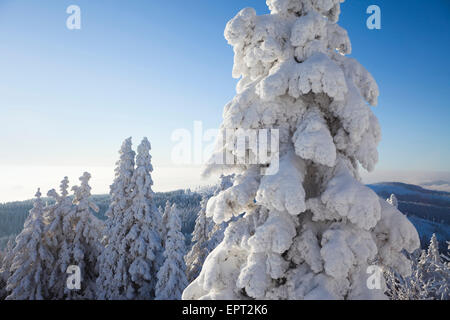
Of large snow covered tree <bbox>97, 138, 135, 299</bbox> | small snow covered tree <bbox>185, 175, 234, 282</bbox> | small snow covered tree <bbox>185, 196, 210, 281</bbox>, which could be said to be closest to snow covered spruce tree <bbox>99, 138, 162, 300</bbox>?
large snow covered tree <bbox>97, 138, 135, 299</bbox>

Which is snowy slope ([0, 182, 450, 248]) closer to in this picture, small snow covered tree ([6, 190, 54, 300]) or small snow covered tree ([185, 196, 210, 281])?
small snow covered tree ([185, 196, 210, 281])

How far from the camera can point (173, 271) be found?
16.9 metres

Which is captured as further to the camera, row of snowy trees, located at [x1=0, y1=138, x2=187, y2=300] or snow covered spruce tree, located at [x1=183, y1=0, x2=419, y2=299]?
row of snowy trees, located at [x1=0, y1=138, x2=187, y2=300]

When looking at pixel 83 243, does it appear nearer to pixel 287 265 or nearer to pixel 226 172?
pixel 226 172

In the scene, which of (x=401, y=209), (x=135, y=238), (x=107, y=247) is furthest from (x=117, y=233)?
(x=401, y=209)

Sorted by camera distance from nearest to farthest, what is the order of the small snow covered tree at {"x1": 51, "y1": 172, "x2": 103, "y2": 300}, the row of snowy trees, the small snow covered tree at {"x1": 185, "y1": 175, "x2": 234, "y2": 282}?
the row of snowy trees → the small snow covered tree at {"x1": 51, "y1": 172, "x2": 103, "y2": 300} → the small snow covered tree at {"x1": 185, "y1": 175, "x2": 234, "y2": 282}

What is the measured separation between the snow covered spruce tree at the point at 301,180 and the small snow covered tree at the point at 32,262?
1654 centimetres

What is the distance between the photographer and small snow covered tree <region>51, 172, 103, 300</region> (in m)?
18.2

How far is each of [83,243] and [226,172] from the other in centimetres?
1732

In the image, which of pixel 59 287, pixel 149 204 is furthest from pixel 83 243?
pixel 149 204

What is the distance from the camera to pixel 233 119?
6.20 m

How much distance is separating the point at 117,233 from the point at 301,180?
1680 centimetres

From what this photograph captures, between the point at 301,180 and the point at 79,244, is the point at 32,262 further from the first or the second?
the point at 301,180
